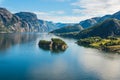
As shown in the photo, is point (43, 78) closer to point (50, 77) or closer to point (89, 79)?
point (50, 77)

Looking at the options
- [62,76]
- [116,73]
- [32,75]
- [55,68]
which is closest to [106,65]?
[116,73]

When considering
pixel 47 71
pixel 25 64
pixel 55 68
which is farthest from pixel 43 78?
pixel 25 64

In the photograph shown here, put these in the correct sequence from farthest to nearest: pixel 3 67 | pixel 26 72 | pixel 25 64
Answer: pixel 25 64
pixel 3 67
pixel 26 72

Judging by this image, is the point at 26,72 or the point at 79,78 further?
the point at 26,72

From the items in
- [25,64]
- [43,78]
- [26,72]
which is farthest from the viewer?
[25,64]

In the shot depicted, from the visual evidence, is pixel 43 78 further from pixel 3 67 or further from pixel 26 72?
pixel 3 67

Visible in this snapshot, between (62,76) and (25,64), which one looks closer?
(62,76)

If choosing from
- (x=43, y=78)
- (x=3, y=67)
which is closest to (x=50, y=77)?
(x=43, y=78)

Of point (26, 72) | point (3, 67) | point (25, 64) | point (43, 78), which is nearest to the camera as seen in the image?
point (43, 78)

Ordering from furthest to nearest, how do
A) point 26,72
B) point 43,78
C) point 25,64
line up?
point 25,64 → point 26,72 → point 43,78
